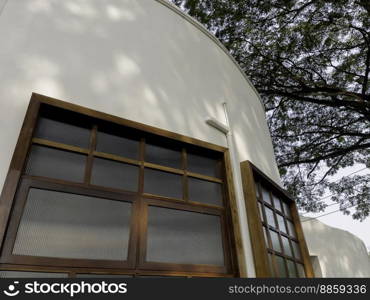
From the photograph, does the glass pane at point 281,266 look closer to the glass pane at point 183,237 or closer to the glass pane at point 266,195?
the glass pane at point 266,195

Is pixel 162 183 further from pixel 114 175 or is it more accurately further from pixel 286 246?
pixel 286 246

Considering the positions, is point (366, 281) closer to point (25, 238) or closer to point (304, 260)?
point (304, 260)

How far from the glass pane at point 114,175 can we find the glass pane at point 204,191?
0.39 metres

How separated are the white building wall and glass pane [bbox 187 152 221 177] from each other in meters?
0.14

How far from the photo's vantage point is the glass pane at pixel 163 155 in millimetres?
1759

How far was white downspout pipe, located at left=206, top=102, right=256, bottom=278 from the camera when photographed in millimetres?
1698

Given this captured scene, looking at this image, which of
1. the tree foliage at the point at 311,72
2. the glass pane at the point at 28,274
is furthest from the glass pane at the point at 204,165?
the tree foliage at the point at 311,72

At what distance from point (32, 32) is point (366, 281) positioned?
240 centimetres

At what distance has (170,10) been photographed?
2.31m

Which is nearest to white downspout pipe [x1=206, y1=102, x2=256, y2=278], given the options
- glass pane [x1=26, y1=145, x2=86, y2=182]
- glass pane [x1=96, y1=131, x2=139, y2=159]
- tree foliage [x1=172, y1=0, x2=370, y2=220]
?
glass pane [x1=96, y1=131, x2=139, y2=159]

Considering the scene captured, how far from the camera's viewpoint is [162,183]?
1.71 metres

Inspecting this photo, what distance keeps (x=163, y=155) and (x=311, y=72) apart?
4.23 meters

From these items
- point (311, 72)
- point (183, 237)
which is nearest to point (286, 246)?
point (183, 237)

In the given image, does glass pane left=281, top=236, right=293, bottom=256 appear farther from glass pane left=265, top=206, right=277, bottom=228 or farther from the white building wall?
the white building wall
